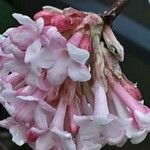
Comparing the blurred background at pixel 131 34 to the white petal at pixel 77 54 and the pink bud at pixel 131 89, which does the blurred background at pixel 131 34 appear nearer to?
the pink bud at pixel 131 89

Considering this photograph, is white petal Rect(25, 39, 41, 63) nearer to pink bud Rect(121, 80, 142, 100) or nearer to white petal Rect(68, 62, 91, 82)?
white petal Rect(68, 62, 91, 82)

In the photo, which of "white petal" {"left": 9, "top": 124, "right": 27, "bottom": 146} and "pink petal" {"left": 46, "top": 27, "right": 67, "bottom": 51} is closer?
"pink petal" {"left": 46, "top": 27, "right": 67, "bottom": 51}

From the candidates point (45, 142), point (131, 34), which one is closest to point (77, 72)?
point (45, 142)

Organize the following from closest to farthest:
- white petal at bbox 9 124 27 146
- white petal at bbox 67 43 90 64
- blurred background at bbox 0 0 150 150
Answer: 1. white petal at bbox 67 43 90 64
2. white petal at bbox 9 124 27 146
3. blurred background at bbox 0 0 150 150

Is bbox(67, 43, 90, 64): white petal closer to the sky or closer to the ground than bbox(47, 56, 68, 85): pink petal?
closer to the sky

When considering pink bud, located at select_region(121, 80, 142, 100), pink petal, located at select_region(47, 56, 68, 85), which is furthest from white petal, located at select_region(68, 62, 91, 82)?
pink bud, located at select_region(121, 80, 142, 100)

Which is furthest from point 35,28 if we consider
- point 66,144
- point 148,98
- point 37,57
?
point 148,98

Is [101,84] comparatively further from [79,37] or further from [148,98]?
[148,98]

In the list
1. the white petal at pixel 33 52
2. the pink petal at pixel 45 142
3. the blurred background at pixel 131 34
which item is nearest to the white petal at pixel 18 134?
the pink petal at pixel 45 142
